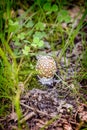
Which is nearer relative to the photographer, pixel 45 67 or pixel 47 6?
pixel 45 67

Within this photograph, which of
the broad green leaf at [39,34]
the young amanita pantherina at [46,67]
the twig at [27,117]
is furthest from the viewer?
the broad green leaf at [39,34]

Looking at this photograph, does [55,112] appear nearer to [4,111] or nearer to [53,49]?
[4,111]

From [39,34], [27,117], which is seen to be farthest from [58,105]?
[39,34]

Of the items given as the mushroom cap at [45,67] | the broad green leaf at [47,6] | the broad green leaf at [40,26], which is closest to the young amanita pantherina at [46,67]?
the mushroom cap at [45,67]

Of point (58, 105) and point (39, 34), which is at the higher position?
point (39, 34)

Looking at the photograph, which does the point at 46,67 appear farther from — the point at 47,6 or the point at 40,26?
the point at 47,6

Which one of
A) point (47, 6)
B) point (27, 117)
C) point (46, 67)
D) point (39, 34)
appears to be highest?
point (47, 6)

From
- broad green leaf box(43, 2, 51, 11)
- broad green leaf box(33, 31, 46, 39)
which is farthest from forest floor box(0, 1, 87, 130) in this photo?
broad green leaf box(43, 2, 51, 11)

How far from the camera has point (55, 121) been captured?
7.58 ft

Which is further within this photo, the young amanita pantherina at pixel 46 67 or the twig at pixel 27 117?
the young amanita pantherina at pixel 46 67

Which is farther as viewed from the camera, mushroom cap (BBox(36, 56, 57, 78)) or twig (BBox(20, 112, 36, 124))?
mushroom cap (BBox(36, 56, 57, 78))

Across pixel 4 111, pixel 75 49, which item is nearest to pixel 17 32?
pixel 75 49

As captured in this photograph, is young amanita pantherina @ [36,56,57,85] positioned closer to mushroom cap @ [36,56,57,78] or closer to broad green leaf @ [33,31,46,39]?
mushroom cap @ [36,56,57,78]

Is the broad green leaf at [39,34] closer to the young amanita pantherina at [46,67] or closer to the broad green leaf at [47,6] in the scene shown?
the broad green leaf at [47,6]
